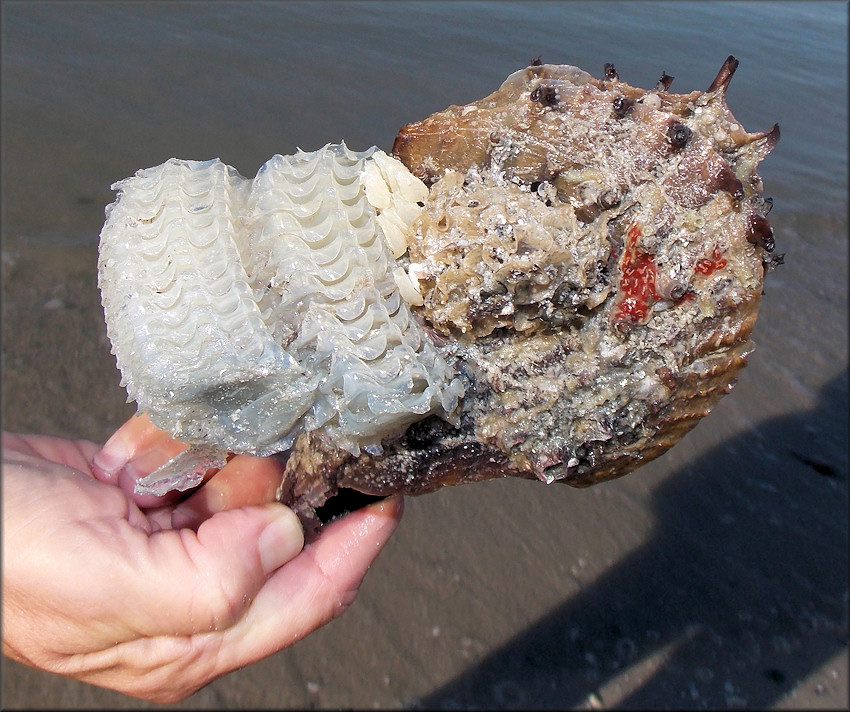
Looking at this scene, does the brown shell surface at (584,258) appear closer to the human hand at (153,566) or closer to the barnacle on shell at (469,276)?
the barnacle on shell at (469,276)

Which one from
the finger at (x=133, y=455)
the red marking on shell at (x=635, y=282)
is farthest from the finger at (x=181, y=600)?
the red marking on shell at (x=635, y=282)

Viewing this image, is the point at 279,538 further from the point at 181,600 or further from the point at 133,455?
the point at 133,455

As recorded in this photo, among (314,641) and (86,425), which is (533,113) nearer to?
(314,641)

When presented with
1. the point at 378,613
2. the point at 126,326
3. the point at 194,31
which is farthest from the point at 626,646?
the point at 194,31

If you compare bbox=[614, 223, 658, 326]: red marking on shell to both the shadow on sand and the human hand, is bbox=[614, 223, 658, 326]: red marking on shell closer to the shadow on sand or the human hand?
the human hand

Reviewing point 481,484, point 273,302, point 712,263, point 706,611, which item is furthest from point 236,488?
point 706,611
